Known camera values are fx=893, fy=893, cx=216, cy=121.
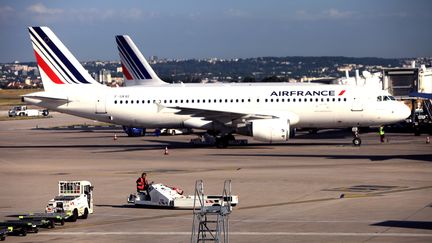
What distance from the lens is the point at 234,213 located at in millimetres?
34469

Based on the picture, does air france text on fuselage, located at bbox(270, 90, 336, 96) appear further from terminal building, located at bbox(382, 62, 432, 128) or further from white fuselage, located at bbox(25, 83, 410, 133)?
terminal building, located at bbox(382, 62, 432, 128)

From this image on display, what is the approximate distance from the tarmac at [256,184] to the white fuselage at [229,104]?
225 centimetres

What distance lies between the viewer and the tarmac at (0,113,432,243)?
30266 mm

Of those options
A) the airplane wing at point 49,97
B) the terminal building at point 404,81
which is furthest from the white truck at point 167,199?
the terminal building at point 404,81

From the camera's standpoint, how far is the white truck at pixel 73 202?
33.0 meters

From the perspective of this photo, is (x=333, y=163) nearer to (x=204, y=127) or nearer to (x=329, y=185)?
(x=329, y=185)

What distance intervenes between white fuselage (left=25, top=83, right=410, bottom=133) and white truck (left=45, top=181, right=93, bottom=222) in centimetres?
2866

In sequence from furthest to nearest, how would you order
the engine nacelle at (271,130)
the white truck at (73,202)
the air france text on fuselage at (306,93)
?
the air france text on fuselage at (306,93) < the engine nacelle at (271,130) < the white truck at (73,202)

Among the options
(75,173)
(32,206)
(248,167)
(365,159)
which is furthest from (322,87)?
(32,206)

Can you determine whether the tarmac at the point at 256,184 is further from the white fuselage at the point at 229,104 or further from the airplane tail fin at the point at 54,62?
the airplane tail fin at the point at 54,62

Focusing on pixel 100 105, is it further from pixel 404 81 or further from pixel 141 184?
pixel 404 81

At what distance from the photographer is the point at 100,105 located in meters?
67.0

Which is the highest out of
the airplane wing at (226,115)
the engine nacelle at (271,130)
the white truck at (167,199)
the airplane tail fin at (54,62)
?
the airplane tail fin at (54,62)

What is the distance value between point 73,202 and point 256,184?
12753mm
